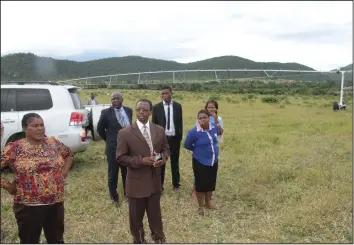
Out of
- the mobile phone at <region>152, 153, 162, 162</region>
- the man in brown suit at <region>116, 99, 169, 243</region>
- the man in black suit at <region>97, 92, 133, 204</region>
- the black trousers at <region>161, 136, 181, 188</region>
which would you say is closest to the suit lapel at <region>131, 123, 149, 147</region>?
the man in brown suit at <region>116, 99, 169, 243</region>

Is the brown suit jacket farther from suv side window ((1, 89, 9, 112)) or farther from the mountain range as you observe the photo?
the mountain range

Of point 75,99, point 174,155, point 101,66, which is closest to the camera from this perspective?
point 174,155

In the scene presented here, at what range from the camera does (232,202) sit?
6.01 meters

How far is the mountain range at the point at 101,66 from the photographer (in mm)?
49594

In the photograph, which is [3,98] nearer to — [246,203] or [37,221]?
[37,221]

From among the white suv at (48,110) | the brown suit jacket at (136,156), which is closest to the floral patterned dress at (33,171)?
the brown suit jacket at (136,156)

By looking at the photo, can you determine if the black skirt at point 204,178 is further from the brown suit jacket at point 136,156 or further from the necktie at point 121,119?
the brown suit jacket at point 136,156

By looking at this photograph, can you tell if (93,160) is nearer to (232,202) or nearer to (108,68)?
(232,202)

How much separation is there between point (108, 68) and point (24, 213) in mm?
51419

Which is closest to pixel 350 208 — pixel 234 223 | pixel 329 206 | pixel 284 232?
pixel 329 206

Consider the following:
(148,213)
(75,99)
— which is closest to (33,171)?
(148,213)

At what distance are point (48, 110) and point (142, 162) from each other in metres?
4.32

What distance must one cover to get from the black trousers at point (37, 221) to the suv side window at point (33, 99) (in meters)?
4.25

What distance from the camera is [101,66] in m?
55.7
